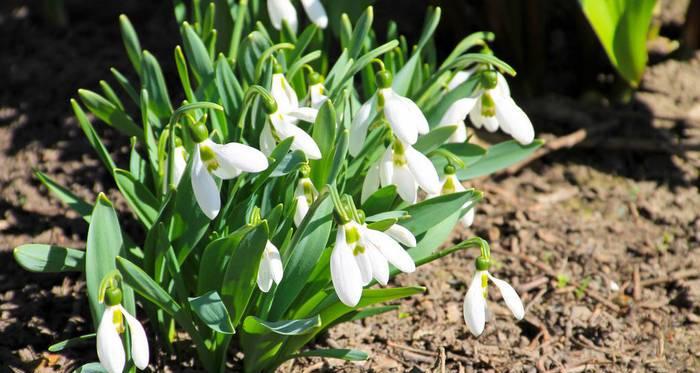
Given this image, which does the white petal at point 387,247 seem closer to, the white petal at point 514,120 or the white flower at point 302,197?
the white flower at point 302,197

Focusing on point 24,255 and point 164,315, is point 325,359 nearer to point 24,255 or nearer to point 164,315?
point 164,315

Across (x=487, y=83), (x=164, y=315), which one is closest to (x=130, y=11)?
(x=164, y=315)

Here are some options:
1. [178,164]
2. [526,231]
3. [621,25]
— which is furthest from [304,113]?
[621,25]

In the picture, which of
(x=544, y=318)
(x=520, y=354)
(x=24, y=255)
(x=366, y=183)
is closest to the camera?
(x=24, y=255)

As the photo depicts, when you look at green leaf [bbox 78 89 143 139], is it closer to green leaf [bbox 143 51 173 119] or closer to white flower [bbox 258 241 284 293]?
green leaf [bbox 143 51 173 119]

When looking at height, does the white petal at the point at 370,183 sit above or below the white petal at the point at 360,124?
below

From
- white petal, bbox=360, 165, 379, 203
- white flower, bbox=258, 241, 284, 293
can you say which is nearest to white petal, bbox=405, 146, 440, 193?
white petal, bbox=360, 165, 379, 203

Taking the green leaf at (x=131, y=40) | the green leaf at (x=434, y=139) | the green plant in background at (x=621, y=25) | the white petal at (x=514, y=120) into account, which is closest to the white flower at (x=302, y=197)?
the green leaf at (x=434, y=139)
